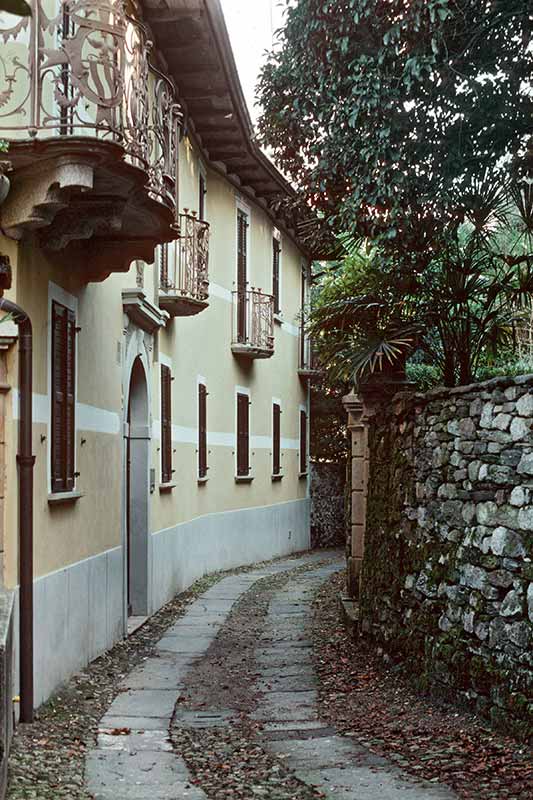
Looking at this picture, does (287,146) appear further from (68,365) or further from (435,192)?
(68,365)

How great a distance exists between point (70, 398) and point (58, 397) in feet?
1.18

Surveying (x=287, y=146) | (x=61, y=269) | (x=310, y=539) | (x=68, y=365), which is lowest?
(x=310, y=539)

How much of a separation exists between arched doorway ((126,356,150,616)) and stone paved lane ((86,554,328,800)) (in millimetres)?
611

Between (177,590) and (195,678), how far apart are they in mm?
5311

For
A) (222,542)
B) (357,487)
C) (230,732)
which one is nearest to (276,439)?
(222,542)

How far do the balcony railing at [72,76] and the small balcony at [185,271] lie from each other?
18.8 ft

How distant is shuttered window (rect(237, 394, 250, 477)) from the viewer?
63.4 feet

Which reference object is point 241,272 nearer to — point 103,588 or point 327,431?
point 327,431

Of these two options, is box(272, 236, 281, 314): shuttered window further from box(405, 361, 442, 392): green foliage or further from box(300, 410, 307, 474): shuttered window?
box(405, 361, 442, 392): green foliage

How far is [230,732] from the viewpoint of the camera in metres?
7.39

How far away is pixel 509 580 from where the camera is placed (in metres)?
6.91

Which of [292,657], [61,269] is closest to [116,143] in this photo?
[61,269]

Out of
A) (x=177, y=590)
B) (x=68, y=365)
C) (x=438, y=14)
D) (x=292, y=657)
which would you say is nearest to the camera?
(x=438, y=14)

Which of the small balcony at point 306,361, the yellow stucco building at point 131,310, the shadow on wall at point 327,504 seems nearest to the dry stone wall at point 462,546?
the yellow stucco building at point 131,310
